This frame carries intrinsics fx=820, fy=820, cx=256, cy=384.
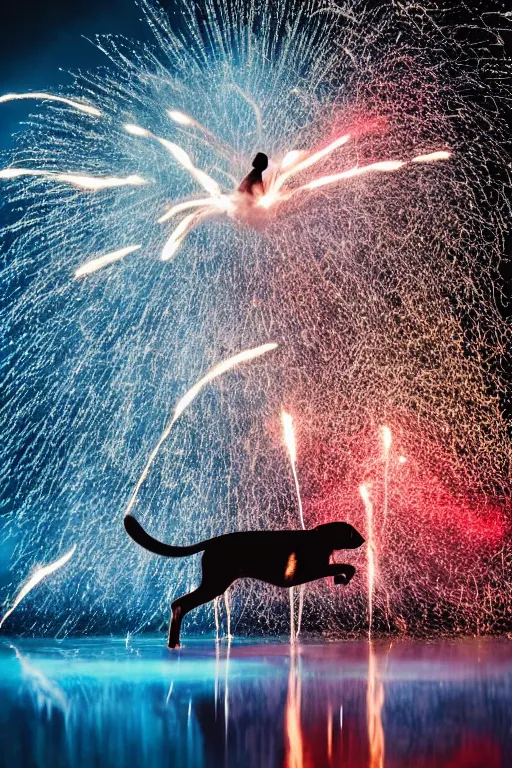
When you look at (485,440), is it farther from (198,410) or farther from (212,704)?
(212,704)

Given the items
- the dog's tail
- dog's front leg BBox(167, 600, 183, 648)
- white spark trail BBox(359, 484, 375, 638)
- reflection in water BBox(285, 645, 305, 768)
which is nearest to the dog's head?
the dog's tail

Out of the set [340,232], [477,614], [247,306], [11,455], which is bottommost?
[477,614]

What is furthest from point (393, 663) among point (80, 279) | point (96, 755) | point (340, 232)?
point (80, 279)

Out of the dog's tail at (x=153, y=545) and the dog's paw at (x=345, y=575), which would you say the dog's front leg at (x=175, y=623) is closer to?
the dog's tail at (x=153, y=545)

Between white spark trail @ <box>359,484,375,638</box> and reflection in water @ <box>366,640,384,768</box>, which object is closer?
reflection in water @ <box>366,640,384,768</box>

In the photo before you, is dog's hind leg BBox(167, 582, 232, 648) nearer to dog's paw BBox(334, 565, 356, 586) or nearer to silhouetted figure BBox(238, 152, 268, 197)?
dog's paw BBox(334, 565, 356, 586)
